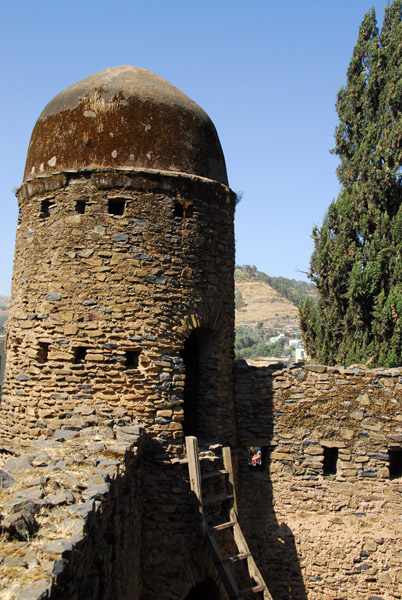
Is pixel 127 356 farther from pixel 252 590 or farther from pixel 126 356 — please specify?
pixel 252 590

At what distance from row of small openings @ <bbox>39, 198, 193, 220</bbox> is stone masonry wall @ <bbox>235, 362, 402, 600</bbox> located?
109 inches

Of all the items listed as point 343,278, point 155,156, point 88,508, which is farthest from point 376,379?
Answer: point 343,278

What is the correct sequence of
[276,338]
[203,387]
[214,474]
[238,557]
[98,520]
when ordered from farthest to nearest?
[276,338]
[203,387]
[214,474]
[238,557]
[98,520]

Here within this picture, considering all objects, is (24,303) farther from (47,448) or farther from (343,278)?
(343,278)

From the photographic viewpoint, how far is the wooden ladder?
6758 mm

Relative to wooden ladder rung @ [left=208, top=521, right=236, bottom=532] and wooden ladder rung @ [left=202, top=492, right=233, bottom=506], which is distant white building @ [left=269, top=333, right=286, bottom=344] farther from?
wooden ladder rung @ [left=208, top=521, right=236, bottom=532]

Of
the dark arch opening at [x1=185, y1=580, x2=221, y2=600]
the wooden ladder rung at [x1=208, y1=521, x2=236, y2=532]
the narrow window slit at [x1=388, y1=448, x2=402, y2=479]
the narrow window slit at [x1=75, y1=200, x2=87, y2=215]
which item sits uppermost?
the narrow window slit at [x1=75, y1=200, x2=87, y2=215]

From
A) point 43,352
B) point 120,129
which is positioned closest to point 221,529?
point 43,352

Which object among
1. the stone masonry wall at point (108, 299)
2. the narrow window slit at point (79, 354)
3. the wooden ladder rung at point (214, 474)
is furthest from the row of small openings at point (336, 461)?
the narrow window slit at point (79, 354)

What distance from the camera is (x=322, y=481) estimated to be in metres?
9.16

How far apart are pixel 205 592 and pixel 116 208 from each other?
17.3ft

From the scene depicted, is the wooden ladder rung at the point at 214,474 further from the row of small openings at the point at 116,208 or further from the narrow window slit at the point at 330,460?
the row of small openings at the point at 116,208

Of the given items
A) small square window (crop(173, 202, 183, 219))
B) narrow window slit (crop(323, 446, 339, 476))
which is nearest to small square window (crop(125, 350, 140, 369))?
small square window (crop(173, 202, 183, 219))

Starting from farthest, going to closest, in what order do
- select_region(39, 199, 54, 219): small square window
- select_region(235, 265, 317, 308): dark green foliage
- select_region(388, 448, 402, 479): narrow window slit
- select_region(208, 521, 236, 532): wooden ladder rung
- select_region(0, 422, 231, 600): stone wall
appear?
select_region(235, 265, 317, 308): dark green foliage < select_region(388, 448, 402, 479): narrow window slit < select_region(39, 199, 54, 219): small square window < select_region(208, 521, 236, 532): wooden ladder rung < select_region(0, 422, 231, 600): stone wall
